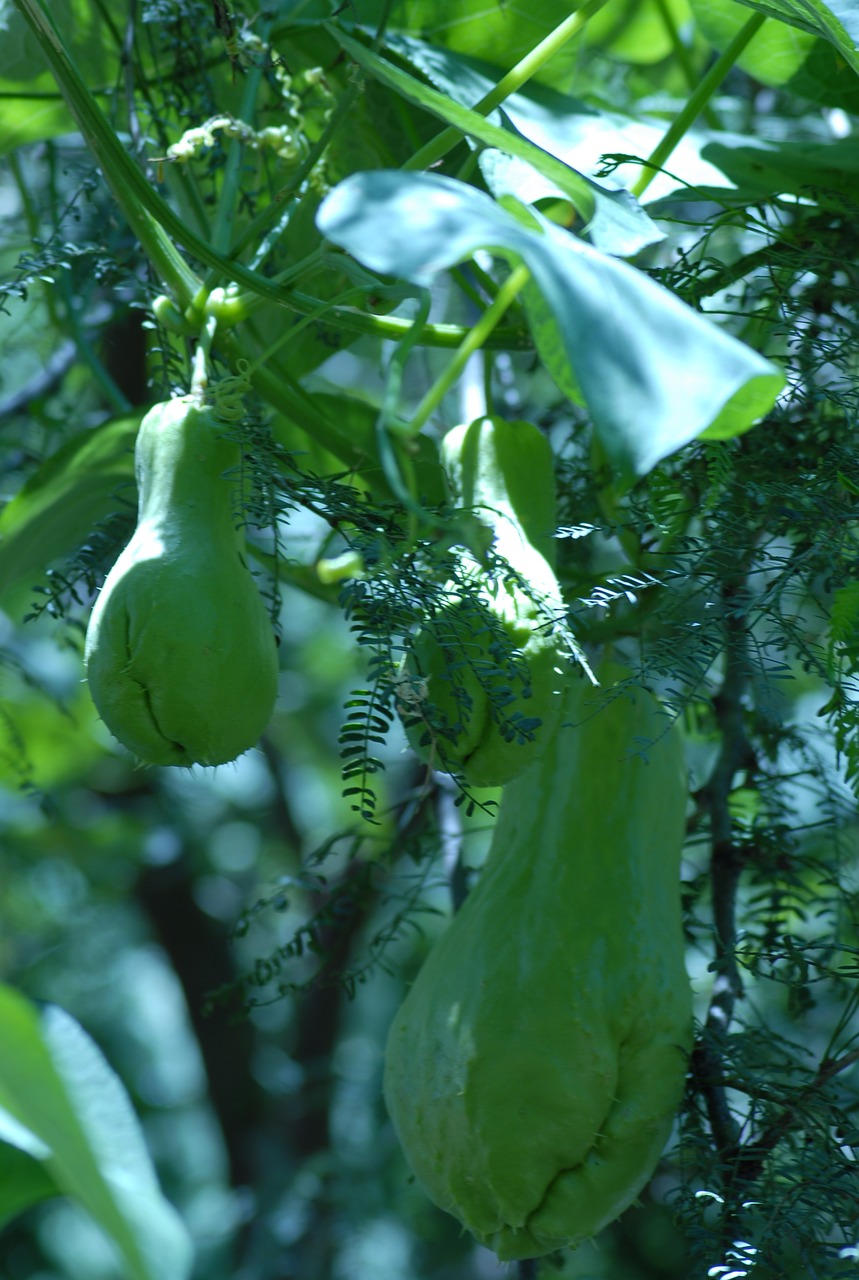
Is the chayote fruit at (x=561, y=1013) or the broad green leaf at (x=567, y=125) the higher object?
the broad green leaf at (x=567, y=125)

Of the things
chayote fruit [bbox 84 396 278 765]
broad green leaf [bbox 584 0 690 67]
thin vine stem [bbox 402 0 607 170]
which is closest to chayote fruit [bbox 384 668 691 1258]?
chayote fruit [bbox 84 396 278 765]

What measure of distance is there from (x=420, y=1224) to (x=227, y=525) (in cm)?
128

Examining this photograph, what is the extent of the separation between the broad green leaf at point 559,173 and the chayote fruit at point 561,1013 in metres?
0.19

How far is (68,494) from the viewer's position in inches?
30.5

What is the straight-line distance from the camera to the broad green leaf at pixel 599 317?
0.34 meters

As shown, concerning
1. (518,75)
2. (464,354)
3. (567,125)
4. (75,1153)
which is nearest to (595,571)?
(567,125)

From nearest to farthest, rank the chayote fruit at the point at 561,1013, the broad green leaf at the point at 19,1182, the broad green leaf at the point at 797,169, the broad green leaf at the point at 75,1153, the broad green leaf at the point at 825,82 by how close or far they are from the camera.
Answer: the broad green leaf at the point at 75,1153 < the broad green leaf at the point at 19,1182 < the chayote fruit at the point at 561,1013 < the broad green leaf at the point at 797,169 < the broad green leaf at the point at 825,82

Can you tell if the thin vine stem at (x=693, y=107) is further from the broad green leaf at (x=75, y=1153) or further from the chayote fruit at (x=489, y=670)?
the broad green leaf at (x=75, y=1153)

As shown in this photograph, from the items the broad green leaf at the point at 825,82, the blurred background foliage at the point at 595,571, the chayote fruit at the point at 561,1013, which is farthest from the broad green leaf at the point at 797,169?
the chayote fruit at the point at 561,1013

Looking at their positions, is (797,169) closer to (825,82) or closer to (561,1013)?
(825,82)

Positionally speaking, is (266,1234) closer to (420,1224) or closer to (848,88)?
(420,1224)

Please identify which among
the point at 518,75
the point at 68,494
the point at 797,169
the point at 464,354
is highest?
the point at 797,169

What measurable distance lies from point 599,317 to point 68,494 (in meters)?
0.49

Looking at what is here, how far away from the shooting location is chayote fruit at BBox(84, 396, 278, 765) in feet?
1.61
